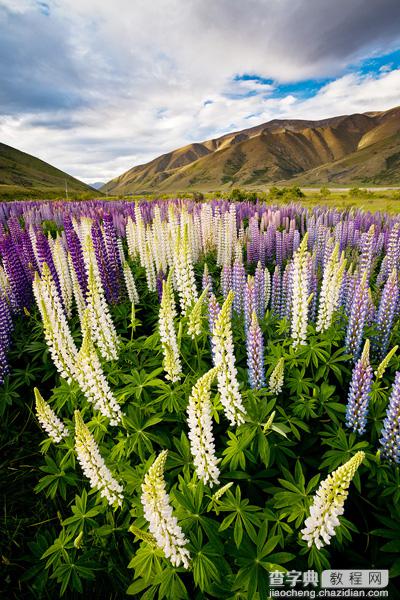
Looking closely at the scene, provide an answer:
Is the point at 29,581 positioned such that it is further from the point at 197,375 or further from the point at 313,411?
the point at 313,411

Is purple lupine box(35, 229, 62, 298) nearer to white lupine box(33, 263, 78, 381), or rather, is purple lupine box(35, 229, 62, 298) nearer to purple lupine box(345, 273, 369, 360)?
white lupine box(33, 263, 78, 381)

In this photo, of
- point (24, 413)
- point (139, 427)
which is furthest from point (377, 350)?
point (24, 413)

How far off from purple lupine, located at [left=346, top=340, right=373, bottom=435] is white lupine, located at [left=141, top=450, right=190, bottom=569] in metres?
1.97

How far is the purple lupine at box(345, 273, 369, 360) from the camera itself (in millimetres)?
3756

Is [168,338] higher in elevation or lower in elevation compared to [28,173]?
lower

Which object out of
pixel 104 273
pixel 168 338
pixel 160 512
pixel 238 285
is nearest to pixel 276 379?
pixel 168 338

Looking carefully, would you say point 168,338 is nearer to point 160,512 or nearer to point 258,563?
point 160,512

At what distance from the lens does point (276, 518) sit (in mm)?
2430

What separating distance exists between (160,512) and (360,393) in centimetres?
213

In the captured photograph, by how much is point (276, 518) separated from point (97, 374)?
1.96 m

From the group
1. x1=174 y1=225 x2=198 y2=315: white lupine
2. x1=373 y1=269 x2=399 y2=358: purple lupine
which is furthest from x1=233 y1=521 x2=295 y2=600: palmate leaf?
x1=373 y1=269 x2=399 y2=358: purple lupine

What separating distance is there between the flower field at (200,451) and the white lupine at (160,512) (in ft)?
0.04

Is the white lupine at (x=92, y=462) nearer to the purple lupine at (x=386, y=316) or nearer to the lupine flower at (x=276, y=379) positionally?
the lupine flower at (x=276, y=379)

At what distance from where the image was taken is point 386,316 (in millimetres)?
4297
